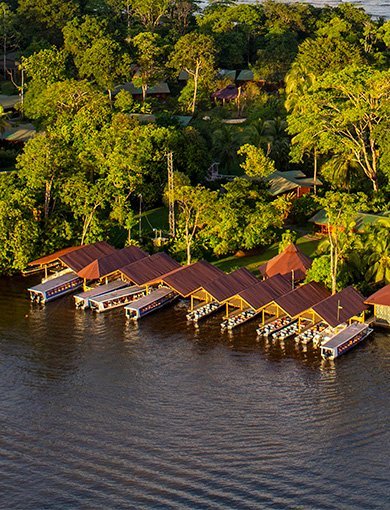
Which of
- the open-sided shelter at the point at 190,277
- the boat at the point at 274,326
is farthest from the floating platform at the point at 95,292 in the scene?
the boat at the point at 274,326

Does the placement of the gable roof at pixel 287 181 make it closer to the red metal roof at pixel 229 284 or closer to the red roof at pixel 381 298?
the red metal roof at pixel 229 284

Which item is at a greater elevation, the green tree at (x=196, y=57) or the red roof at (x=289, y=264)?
the green tree at (x=196, y=57)

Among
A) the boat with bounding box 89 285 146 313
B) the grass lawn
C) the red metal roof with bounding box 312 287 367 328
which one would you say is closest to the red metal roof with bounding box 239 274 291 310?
the red metal roof with bounding box 312 287 367 328

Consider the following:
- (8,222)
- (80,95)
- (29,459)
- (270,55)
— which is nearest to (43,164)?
(8,222)

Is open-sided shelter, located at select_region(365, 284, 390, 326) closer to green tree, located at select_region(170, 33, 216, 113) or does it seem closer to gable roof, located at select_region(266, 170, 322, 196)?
gable roof, located at select_region(266, 170, 322, 196)

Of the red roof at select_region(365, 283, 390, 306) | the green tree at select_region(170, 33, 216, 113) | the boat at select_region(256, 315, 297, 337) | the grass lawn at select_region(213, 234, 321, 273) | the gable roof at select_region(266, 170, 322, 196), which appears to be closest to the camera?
the red roof at select_region(365, 283, 390, 306)

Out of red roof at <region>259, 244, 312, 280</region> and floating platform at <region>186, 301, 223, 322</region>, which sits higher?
red roof at <region>259, 244, 312, 280</region>
